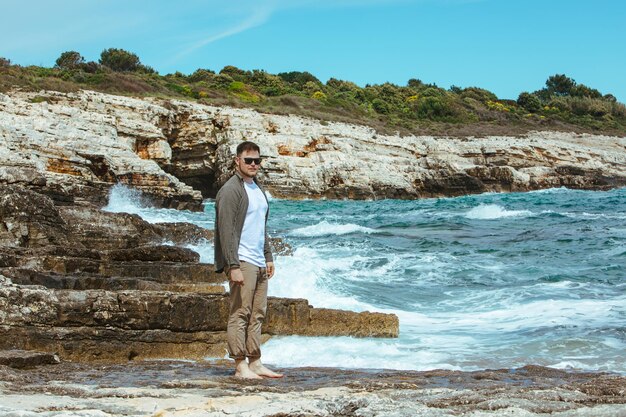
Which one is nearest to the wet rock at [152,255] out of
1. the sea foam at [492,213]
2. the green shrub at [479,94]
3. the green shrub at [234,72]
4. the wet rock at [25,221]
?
the wet rock at [25,221]

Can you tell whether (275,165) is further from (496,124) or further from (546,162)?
(496,124)

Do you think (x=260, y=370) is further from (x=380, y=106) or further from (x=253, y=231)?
(x=380, y=106)

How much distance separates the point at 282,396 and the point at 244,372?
4.90 feet

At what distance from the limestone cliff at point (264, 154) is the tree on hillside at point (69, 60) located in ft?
57.7

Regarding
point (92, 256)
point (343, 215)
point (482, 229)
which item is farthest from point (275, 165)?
point (92, 256)

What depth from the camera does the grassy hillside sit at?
4981cm

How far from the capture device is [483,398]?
4199mm

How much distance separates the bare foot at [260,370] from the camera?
5.89 metres

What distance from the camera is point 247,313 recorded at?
6160 mm

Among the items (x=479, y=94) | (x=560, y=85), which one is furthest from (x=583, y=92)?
(x=479, y=94)

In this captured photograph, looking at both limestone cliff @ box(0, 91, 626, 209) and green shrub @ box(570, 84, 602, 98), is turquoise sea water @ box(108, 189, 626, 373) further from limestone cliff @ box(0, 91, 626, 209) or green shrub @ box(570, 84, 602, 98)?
green shrub @ box(570, 84, 602, 98)

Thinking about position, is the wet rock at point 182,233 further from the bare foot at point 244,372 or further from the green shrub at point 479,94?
the green shrub at point 479,94

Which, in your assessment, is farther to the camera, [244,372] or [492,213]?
[492,213]

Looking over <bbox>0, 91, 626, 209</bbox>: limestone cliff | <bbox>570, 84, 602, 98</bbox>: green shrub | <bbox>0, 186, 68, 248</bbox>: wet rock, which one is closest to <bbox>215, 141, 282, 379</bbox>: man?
<bbox>0, 186, 68, 248</bbox>: wet rock
